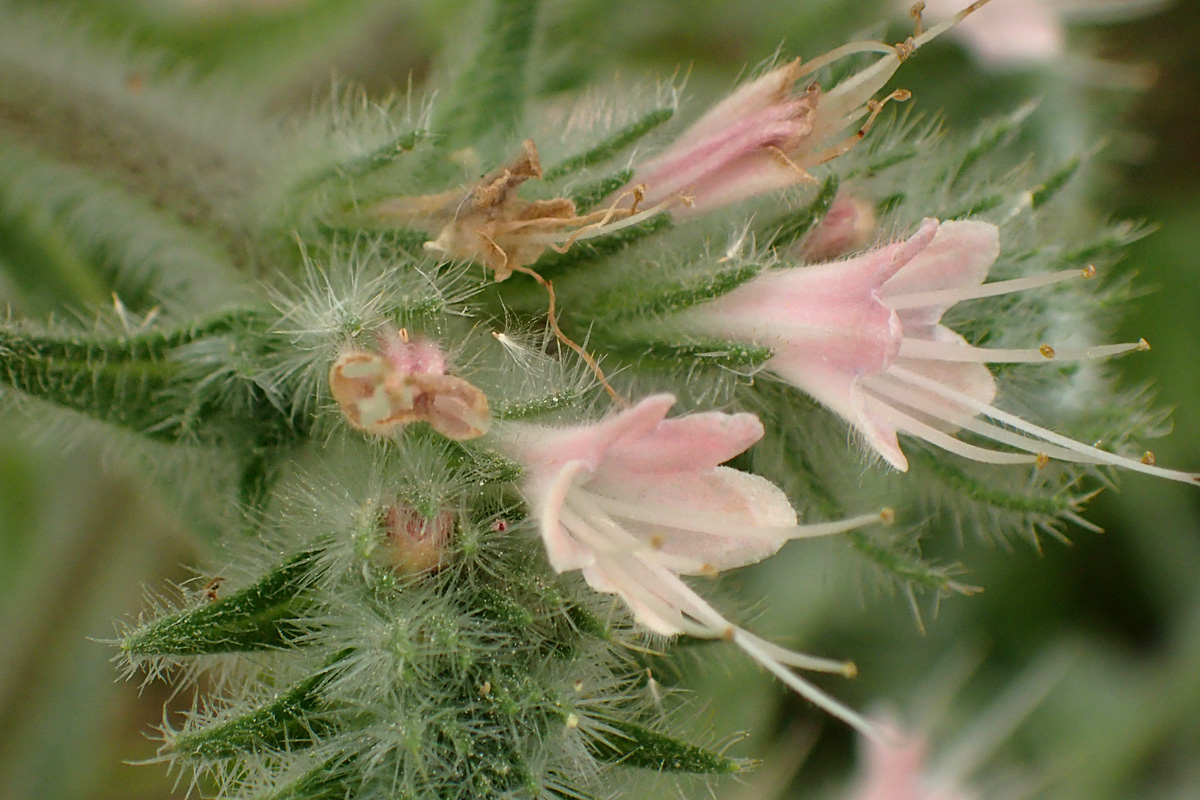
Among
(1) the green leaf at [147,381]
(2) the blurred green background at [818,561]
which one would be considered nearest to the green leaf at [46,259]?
(2) the blurred green background at [818,561]

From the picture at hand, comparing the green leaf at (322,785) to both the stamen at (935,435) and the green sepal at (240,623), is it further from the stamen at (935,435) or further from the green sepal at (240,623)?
the stamen at (935,435)

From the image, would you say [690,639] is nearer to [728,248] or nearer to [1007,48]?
[728,248]

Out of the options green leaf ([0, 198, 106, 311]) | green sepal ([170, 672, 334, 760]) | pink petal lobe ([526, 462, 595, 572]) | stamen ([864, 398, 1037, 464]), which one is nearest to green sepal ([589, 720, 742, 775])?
pink petal lobe ([526, 462, 595, 572])

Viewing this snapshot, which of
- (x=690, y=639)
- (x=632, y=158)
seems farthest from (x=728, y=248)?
(x=690, y=639)

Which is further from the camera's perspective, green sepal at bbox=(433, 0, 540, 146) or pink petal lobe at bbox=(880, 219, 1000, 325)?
green sepal at bbox=(433, 0, 540, 146)

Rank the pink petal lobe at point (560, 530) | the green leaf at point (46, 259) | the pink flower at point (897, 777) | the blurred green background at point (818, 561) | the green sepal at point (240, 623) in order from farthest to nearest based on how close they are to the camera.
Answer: the blurred green background at point (818, 561) → the pink flower at point (897, 777) → the green leaf at point (46, 259) → the green sepal at point (240, 623) → the pink petal lobe at point (560, 530)

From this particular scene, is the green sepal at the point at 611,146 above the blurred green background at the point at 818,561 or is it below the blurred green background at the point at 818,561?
above

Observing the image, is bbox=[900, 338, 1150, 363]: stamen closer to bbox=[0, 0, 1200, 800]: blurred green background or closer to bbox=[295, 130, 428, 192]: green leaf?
bbox=[295, 130, 428, 192]: green leaf
